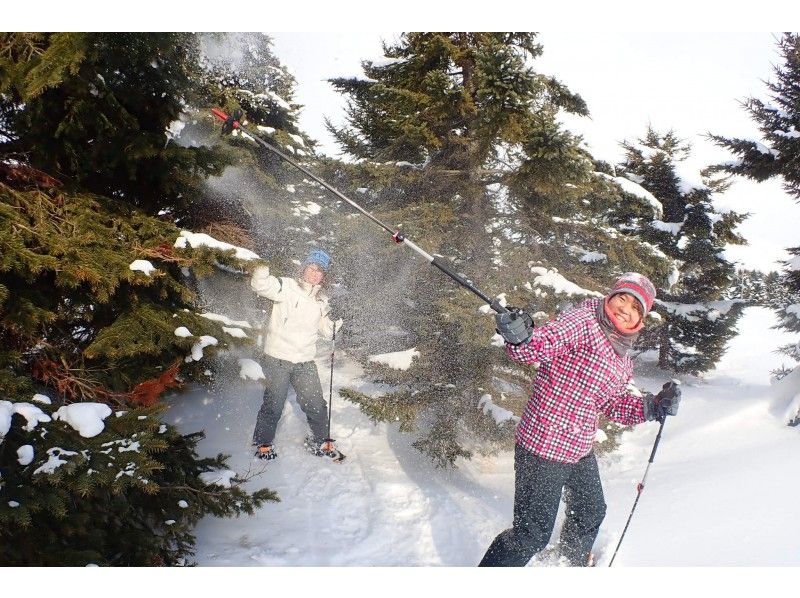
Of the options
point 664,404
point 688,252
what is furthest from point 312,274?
point 688,252

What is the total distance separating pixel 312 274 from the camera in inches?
157

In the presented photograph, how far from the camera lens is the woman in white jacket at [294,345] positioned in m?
3.99

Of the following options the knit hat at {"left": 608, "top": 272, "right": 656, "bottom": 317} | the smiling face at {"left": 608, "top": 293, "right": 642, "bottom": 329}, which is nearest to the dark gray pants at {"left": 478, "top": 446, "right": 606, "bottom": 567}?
the smiling face at {"left": 608, "top": 293, "right": 642, "bottom": 329}

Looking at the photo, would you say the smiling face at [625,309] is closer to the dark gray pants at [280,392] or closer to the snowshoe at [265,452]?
the dark gray pants at [280,392]

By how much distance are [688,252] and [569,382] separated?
→ 636 centimetres

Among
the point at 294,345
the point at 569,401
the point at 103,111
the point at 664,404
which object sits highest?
the point at 103,111

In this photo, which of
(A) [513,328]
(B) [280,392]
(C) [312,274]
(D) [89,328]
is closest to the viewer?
(A) [513,328]

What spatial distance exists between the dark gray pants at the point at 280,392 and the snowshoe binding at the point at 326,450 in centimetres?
25

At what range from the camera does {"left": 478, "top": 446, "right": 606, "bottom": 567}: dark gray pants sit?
2.41 meters

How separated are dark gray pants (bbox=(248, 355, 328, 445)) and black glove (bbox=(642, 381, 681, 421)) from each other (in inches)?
111

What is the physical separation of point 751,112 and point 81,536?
7.32m

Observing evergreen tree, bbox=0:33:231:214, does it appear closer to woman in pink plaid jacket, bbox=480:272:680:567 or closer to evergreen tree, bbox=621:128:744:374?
woman in pink plaid jacket, bbox=480:272:680:567

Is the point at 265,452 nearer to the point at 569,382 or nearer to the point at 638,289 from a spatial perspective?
the point at 569,382

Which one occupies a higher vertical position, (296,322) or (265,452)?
(296,322)
